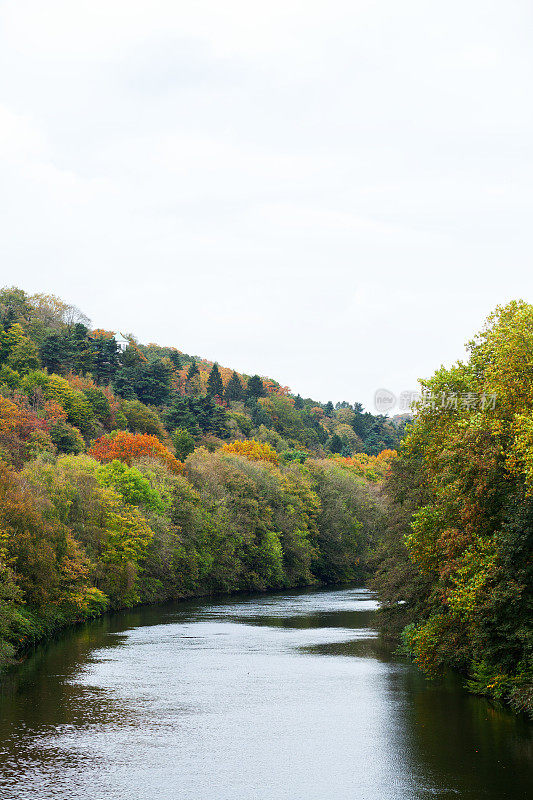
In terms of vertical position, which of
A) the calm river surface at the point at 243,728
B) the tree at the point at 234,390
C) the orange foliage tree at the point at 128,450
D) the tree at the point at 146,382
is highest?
the tree at the point at 234,390

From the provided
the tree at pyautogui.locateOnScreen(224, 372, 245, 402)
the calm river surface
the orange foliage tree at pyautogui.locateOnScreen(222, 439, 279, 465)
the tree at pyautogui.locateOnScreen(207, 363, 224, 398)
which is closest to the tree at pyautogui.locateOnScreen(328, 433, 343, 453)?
the tree at pyautogui.locateOnScreen(224, 372, 245, 402)

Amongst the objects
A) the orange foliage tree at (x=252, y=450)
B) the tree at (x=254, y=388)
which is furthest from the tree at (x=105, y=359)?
the tree at (x=254, y=388)

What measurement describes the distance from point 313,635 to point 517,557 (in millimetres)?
27523

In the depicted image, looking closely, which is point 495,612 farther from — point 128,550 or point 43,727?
point 128,550

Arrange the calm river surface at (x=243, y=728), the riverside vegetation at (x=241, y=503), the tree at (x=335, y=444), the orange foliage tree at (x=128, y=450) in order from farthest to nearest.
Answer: the tree at (x=335, y=444)
the orange foliage tree at (x=128, y=450)
the riverside vegetation at (x=241, y=503)
the calm river surface at (x=243, y=728)

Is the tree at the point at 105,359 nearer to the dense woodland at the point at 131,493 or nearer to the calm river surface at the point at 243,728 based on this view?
the dense woodland at the point at 131,493

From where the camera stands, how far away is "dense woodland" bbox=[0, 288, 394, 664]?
5059 centimetres

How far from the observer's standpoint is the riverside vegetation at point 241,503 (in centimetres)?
3069

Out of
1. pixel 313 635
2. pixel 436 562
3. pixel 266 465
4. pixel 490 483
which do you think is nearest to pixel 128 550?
pixel 313 635

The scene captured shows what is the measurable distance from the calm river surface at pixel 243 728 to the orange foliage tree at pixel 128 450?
3732 centimetres

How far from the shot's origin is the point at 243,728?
29.4m

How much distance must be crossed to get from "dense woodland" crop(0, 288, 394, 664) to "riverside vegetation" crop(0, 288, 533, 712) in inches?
9.1

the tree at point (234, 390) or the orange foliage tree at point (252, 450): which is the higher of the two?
the tree at point (234, 390)

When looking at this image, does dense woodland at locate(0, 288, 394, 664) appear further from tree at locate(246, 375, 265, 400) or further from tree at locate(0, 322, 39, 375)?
tree at locate(246, 375, 265, 400)
